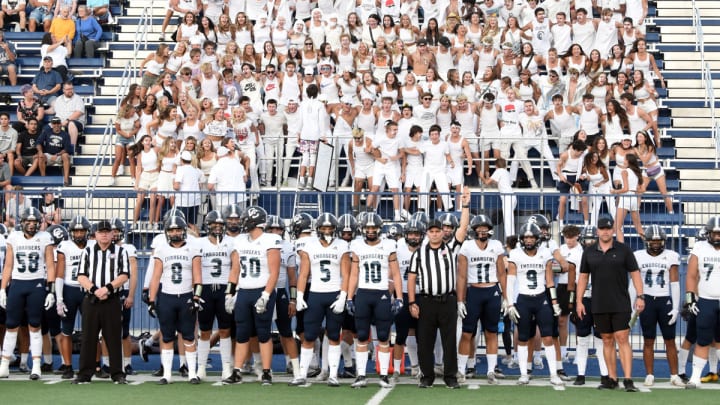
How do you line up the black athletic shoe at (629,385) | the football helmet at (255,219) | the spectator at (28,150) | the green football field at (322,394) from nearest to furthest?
1. the green football field at (322,394)
2. the black athletic shoe at (629,385)
3. the football helmet at (255,219)
4. the spectator at (28,150)

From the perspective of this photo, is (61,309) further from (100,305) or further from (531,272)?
(531,272)

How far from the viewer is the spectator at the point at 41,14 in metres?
24.8

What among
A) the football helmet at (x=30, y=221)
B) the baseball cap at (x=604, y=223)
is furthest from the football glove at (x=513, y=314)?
the football helmet at (x=30, y=221)

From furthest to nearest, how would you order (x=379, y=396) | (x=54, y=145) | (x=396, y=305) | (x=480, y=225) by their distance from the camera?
(x=54, y=145)
(x=480, y=225)
(x=396, y=305)
(x=379, y=396)

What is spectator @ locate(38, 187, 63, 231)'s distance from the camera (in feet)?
57.5

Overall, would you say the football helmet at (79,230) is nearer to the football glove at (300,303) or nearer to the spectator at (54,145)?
the football glove at (300,303)

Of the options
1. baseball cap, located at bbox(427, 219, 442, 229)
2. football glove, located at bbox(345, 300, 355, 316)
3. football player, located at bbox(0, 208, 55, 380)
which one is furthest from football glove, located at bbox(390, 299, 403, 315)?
football player, located at bbox(0, 208, 55, 380)

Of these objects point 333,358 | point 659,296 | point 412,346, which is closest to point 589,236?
point 659,296

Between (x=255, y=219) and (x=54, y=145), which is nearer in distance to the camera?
(x=255, y=219)

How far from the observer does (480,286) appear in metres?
14.6

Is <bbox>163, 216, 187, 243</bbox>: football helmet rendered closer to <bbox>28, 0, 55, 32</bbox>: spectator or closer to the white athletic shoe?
the white athletic shoe

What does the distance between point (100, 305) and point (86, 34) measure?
11.1m

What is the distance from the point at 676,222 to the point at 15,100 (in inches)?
495

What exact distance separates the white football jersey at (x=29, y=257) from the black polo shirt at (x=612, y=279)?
20.8ft
